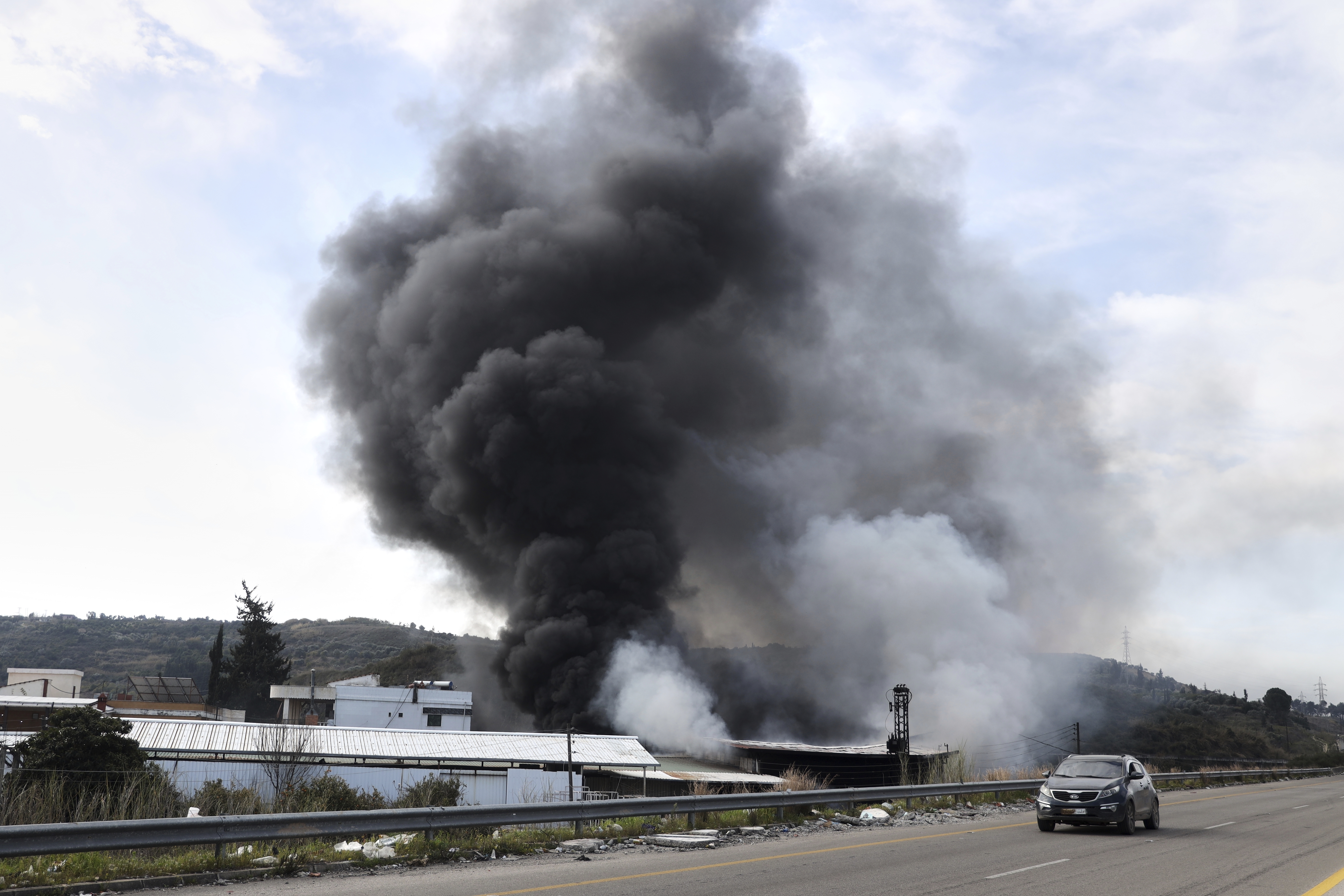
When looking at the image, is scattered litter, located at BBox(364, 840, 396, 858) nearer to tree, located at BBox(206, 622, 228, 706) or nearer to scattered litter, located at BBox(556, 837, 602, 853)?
scattered litter, located at BBox(556, 837, 602, 853)

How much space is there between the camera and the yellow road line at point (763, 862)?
31.2ft

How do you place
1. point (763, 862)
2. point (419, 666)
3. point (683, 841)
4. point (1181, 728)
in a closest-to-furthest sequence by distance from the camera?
1. point (763, 862)
2. point (683, 841)
3. point (1181, 728)
4. point (419, 666)

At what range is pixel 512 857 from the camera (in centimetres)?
1246

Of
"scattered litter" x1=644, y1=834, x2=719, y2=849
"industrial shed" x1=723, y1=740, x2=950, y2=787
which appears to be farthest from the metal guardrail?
"industrial shed" x1=723, y1=740, x2=950, y2=787

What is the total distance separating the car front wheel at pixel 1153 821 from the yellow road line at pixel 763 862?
2132 mm

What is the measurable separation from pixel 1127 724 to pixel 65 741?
87562 mm

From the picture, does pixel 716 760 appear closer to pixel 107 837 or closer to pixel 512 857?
pixel 512 857

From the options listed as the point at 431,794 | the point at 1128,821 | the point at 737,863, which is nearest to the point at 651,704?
the point at 431,794

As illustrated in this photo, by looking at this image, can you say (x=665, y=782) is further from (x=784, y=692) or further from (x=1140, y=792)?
(x=784, y=692)

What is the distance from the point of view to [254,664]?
8062cm

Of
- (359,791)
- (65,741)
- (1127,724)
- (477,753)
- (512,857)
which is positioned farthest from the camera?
(1127,724)

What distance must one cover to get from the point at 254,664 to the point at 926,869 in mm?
79937

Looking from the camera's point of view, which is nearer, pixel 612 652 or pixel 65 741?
pixel 65 741

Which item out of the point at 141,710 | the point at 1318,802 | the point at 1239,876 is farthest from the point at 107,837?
the point at 141,710
